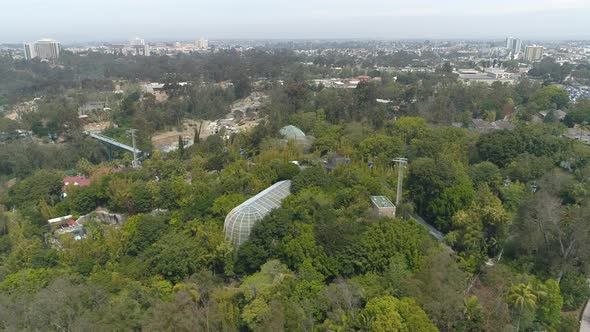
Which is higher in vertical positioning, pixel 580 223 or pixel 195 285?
pixel 580 223

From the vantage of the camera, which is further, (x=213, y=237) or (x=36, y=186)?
(x=36, y=186)

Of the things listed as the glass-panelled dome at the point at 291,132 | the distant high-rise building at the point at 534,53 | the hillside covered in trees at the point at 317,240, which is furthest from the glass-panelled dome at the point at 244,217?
the distant high-rise building at the point at 534,53

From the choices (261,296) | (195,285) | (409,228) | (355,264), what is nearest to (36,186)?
(195,285)

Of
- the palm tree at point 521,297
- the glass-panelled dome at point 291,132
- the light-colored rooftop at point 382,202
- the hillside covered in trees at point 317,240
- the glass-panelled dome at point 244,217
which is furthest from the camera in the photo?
the glass-panelled dome at point 291,132

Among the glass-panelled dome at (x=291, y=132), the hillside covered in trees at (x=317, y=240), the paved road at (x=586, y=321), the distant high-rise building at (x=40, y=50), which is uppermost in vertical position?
the distant high-rise building at (x=40, y=50)

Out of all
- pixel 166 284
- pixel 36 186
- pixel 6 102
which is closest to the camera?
pixel 166 284

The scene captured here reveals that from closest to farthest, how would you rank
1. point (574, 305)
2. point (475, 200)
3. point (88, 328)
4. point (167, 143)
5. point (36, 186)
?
1. point (88, 328)
2. point (574, 305)
3. point (475, 200)
4. point (36, 186)
5. point (167, 143)

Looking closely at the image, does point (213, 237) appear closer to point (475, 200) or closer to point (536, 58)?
point (475, 200)

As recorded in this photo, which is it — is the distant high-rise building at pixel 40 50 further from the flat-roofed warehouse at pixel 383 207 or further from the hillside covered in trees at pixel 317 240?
the flat-roofed warehouse at pixel 383 207
